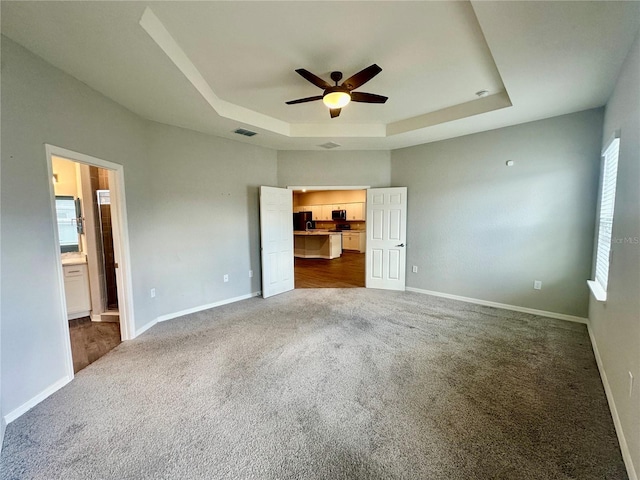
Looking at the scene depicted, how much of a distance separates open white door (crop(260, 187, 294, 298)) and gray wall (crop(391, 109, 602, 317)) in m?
2.21

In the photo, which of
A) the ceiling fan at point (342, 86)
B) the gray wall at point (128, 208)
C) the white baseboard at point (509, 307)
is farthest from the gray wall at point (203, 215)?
the white baseboard at point (509, 307)

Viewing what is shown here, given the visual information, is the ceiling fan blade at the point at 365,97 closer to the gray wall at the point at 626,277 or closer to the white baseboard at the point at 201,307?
the gray wall at the point at 626,277

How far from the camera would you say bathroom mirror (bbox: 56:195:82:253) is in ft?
12.8

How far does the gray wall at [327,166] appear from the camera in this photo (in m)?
5.11

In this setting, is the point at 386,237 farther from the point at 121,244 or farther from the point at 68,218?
the point at 68,218

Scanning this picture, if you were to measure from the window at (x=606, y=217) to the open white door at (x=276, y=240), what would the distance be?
13.7 feet

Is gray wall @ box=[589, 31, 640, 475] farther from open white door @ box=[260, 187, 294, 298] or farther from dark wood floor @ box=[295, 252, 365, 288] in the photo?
open white door @ box=[260, 187, 294, 298]

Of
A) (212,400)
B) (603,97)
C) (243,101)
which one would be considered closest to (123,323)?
(212,400)

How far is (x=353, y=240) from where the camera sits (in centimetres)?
1030

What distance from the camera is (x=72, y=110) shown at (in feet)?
7.96

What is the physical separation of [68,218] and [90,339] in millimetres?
1951

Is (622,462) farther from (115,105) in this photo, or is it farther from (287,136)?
(115,105)

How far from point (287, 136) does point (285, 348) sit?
10.2 ft

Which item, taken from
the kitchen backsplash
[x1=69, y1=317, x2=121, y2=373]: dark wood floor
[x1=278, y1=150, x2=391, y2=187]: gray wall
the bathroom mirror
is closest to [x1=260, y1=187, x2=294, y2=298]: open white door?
[x1=278, y1=150, x2=391, y2=187]: gray wall
